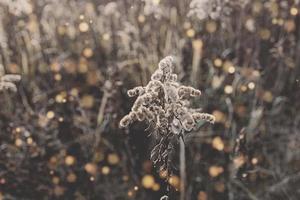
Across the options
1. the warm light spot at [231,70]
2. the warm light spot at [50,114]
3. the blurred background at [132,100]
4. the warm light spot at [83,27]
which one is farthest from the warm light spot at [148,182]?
the warm light spot at [83,27]

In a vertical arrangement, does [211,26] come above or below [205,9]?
below

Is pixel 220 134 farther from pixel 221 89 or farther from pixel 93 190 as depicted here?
pixel 93 190

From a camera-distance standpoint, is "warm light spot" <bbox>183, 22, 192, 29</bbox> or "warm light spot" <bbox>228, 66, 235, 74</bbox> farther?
"warm light spot" <bbox>183, 22, 192, 29</bbox>

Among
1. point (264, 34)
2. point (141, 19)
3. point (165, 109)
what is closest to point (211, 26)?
point (264, 34)

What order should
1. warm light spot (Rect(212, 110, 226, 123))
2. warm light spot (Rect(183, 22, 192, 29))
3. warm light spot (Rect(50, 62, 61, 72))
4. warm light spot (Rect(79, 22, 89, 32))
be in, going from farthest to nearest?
warm light spot (Rect(79, 22, 89, 32))
warm light spot (Rect(183, 22, 192, 29))
warm light spot (Rect(50, 62, 61, 72))
warm light spot (Rect(212, 110, 226, 123))

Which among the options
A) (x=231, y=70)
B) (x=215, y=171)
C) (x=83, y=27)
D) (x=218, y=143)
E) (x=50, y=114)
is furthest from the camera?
(x=83, y=27)

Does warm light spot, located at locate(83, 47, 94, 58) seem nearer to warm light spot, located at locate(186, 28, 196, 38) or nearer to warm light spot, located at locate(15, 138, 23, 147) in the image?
warm light spot, located at locate(186, 28, 196, 38)

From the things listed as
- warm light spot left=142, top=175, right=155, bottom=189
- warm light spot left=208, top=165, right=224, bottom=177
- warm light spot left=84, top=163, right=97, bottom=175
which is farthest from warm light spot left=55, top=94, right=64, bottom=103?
warm light spot left=208, top=165, right=224, bottom=177

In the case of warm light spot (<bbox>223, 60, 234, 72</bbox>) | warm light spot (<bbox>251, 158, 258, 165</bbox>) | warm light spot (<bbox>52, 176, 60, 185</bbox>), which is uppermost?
warm light spot (<bbox>223, 60, 234, 72</bbox>)

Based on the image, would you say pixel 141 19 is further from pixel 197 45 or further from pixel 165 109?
pixel 165 109
